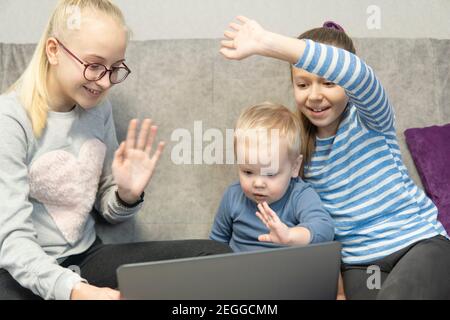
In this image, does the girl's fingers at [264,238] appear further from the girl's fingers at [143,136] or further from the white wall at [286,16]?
the white wall at [286,16]

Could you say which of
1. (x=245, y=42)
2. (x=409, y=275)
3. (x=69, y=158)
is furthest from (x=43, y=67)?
(x=409, y=275)

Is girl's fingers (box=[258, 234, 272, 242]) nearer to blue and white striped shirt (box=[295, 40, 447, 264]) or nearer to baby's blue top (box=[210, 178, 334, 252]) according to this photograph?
baby's blue top (box=[210, 178, 334, 252])

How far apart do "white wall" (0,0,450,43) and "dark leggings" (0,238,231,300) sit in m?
0.80

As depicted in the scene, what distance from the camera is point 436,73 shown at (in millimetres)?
1545

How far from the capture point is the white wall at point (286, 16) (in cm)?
176

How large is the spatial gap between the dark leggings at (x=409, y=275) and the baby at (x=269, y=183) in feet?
0.43

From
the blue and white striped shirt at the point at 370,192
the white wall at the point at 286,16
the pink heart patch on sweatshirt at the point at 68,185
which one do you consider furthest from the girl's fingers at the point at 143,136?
the white wall at the point at 286,16

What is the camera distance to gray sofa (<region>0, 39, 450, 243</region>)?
59.8 inches

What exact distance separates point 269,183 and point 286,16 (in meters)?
0.72

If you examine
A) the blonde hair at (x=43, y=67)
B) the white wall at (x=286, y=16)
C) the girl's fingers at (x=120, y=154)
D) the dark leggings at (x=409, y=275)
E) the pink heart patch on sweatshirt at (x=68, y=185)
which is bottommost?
the dark leggings at (x=409, y=275)

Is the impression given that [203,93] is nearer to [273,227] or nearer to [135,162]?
[135,162]

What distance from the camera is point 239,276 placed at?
2.90 feet
